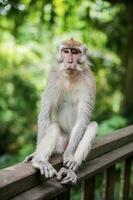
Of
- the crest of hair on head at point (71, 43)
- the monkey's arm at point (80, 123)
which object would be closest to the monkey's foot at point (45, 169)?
the monkey's arm at point (80, 123)

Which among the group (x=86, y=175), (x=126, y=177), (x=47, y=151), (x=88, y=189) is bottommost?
(x=126, y=177)

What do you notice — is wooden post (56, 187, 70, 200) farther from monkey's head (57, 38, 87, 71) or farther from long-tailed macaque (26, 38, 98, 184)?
monkey's head (57, 38, 87, 71)

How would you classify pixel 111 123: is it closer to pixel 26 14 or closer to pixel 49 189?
pixel 26 14

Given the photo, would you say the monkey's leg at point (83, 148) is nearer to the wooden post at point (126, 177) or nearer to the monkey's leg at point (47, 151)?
the monkey's leg at point (47, 151)

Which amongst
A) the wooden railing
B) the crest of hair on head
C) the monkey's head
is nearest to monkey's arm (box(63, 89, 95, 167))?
the wooden railing

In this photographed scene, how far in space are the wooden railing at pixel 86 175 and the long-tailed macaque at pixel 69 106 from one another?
4.4 inches

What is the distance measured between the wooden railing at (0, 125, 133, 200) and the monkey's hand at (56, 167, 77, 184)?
0.11 feet

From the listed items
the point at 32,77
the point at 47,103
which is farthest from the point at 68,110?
the point at 32,77

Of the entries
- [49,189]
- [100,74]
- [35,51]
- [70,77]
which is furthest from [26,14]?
[35,51]

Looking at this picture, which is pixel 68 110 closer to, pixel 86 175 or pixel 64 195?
pixel 86 175

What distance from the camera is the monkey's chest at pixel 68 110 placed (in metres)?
3.26

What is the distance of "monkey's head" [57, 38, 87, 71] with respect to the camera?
3.07 m

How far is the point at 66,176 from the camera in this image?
2.35m

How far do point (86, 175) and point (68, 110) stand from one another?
0.81 metres
